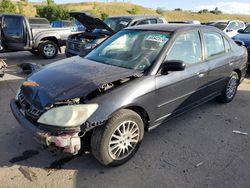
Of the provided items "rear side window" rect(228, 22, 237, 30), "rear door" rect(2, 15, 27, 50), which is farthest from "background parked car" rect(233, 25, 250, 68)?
"rear door" rect(2, 15, 27, 50)

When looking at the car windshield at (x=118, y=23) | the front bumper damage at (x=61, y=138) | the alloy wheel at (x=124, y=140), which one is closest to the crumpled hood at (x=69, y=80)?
the front bumper damage at (x=61, y=138)

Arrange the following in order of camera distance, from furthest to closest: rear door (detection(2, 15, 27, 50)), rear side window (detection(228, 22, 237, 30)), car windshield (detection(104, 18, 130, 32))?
rear side window (detection(228, 22, 237, 30)), rear door (detection(2, 15, 27, 50)), car windshield (detection(104, 18, 130, 32))

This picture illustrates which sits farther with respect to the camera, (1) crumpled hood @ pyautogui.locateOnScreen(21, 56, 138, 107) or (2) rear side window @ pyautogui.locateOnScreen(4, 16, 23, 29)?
(2) rear side window @ pyautogui.locateOnScreen(4, 16, 23, 29)

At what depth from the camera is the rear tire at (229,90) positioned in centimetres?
558

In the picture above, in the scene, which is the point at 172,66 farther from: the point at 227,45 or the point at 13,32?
the point at 13,32

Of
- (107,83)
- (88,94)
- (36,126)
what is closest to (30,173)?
(36,126)

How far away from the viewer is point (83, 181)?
325 centimetres

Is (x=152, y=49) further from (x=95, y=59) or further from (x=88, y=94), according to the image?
(x=88, y=94)

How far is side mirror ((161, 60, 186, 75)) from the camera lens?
3693 mm

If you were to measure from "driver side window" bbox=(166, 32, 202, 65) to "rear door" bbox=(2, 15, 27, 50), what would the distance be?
288 inches

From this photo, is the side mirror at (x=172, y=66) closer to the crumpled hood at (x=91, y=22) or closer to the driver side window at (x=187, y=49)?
the driver side window at (x=187, y=49)

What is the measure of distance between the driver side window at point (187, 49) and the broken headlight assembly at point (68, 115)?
4.83ft

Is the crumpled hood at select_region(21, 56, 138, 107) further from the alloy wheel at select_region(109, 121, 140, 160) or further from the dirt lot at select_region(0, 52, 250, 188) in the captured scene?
the dirt lot at select_region(0, 52, 250, 188)

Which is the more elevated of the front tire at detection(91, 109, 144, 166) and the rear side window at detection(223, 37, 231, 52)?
the rear side window at detection(223, 37, 231, 52)
